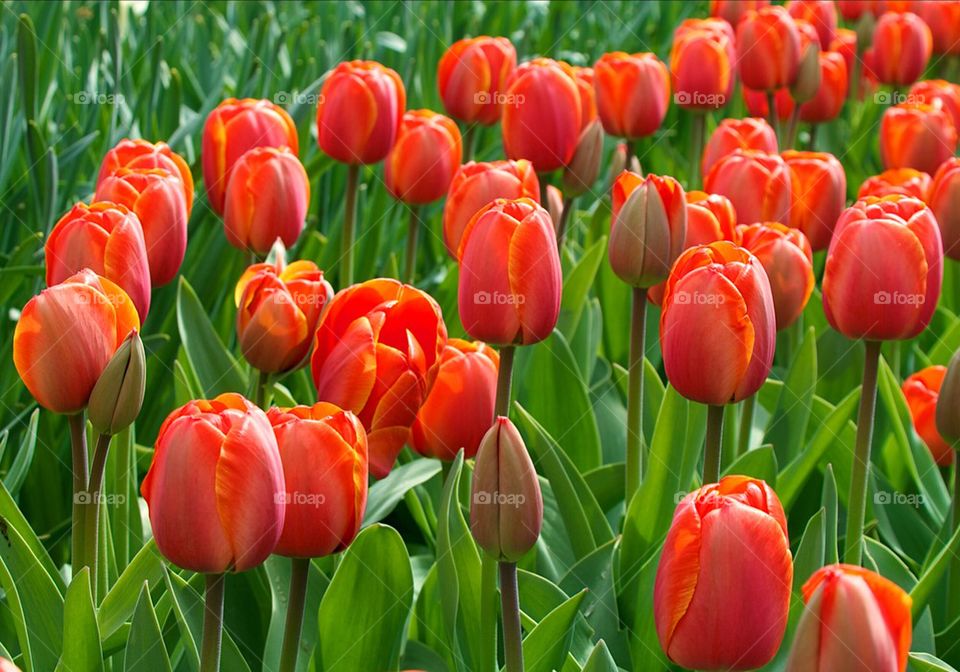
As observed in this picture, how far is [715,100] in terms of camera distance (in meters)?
2.47

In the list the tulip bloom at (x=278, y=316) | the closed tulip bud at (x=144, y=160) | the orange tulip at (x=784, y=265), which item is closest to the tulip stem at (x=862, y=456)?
the orange tulip at (x=784, y=265)

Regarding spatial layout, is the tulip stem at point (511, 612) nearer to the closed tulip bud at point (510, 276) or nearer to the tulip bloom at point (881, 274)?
the closed tulip bud at point (510, 276)

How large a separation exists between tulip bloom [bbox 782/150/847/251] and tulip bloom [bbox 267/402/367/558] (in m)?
1.01

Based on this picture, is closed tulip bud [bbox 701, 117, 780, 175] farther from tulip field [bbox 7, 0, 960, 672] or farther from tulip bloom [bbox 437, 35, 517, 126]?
tulip bloom [bbox 437, 35, 517, 126]

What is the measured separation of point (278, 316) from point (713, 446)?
0.45 meters

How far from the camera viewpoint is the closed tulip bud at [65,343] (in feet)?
3.63

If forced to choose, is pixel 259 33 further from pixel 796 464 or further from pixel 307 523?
pixel 307 523

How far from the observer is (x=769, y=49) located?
102 inches

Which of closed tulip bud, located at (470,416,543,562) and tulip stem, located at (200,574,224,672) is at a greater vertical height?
closed tulip bud, located at (470,416,543,562)

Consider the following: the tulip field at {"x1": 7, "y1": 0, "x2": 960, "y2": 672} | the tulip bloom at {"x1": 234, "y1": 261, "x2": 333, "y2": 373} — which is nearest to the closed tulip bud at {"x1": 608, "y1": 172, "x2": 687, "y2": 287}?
the tulip field at {"x1": 7, "y1": 0, "x2": 960, "y2": 672}

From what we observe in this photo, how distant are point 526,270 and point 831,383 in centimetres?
88

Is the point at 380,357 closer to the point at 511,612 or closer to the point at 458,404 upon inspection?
the point at 458,404

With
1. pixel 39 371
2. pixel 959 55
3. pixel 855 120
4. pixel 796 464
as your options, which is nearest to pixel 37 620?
pixel 39 371

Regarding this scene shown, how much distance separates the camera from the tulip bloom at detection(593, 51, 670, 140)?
2.23 m
